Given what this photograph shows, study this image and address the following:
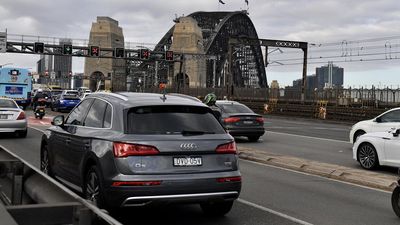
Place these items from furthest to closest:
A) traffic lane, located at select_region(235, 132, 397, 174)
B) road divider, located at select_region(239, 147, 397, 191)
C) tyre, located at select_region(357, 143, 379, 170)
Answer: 1. traffic lane, located at select_region(235, 132, 397, 174)
2. tyre, located at select_region(357, 143, 379, 170)
3. road divider, located at select_region(239, 147, 397, 191)

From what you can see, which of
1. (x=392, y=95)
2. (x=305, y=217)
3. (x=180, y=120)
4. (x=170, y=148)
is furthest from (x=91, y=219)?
(x=392, y=95)

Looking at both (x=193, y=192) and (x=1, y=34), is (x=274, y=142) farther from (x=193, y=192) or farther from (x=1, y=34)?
(x=1, y=34)

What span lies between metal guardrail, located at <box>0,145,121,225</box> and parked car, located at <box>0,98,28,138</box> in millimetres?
12353

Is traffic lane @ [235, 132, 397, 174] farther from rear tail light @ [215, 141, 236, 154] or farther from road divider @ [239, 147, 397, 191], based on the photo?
rear tail light @ [215, 141, 236, 154]

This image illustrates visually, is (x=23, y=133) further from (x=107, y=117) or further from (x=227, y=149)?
(x=227, y=149)

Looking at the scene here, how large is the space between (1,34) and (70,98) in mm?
14668

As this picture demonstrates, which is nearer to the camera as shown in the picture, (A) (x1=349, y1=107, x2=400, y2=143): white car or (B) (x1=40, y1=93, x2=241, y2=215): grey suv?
(B) (x1=40, y1=93, x2=241, y2=215): grey suv

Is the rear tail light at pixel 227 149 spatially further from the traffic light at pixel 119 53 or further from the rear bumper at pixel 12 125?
the traffic light at pixel 119 53

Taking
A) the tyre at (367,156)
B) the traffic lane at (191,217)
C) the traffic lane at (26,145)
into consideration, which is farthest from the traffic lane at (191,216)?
the tyre at (367,156)

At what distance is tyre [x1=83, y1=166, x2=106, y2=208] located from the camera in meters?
6.46

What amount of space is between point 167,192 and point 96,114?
6.02 feet

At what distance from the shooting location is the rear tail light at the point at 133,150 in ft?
20.5

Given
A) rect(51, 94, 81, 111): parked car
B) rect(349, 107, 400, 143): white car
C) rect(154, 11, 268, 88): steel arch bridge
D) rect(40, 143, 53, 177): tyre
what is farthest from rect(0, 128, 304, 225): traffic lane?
rect(154, 11, 268, 88): steel arch bridge

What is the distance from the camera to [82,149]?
7082 millimetres
